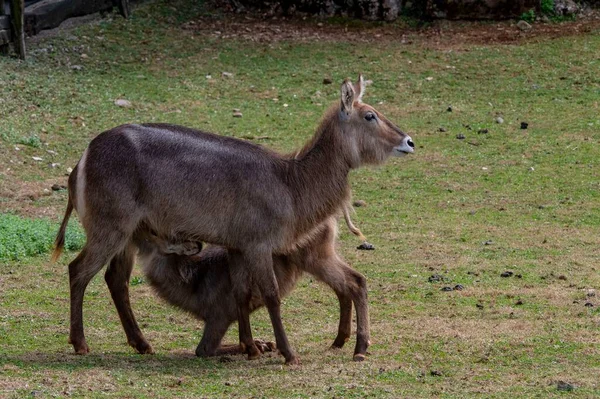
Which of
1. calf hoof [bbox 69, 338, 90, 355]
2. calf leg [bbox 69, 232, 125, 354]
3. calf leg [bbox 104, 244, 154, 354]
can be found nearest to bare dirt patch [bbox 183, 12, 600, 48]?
calf leg [bbox 104, 244, 154, 354]

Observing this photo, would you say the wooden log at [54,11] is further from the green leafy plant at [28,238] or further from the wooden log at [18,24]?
the green leafy plant at [28,238]

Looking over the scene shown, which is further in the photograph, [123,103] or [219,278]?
[123,103]

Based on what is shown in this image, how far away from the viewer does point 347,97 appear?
747cm

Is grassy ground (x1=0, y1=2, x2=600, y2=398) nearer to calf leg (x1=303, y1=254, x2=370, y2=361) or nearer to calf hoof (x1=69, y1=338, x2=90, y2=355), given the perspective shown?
calf hoof (x1=69, y1=338, x2=90, y2=355)

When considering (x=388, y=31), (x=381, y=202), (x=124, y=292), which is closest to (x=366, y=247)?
(x=381, y=202)

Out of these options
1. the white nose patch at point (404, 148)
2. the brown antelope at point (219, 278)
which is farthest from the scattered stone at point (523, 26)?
the brown antelope at point (219, 278)

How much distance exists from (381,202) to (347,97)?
4045 millimetres

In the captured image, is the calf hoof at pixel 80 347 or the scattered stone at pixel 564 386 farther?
the calf hoof at pixel 80 347

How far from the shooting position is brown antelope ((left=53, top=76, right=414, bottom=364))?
7039mm

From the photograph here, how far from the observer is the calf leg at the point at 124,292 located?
24.0ft

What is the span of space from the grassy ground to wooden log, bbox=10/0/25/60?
Result: 1.08ft

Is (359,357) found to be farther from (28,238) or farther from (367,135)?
(28,238)

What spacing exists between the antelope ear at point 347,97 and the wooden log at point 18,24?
27.0ft

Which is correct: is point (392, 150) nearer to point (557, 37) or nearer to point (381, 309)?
point (381, 309)
